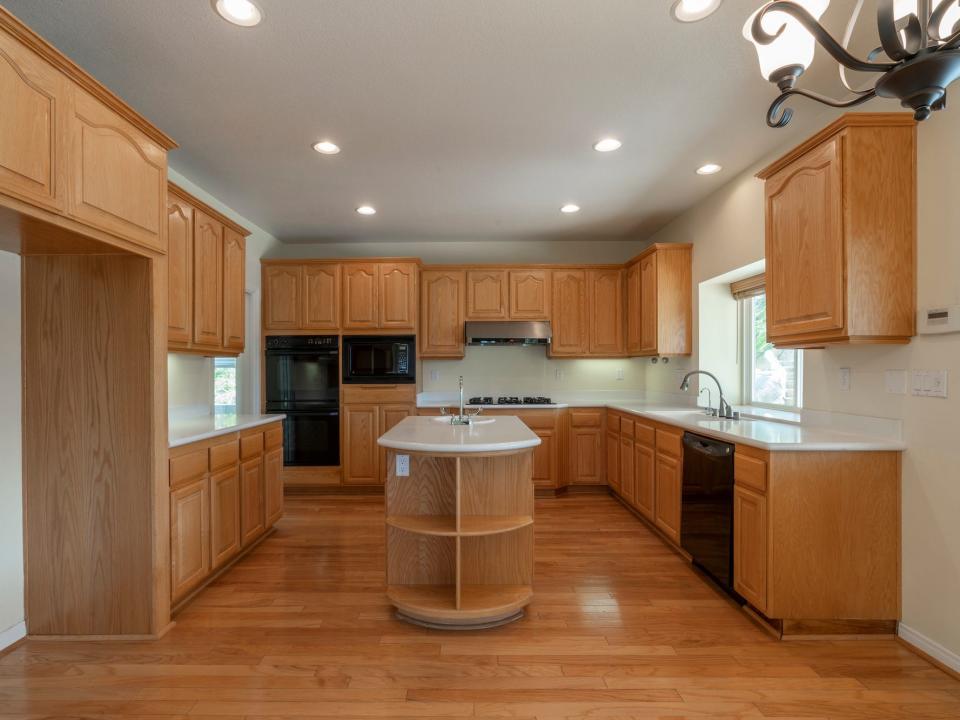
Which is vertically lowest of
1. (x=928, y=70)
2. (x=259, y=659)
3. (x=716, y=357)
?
(x=259, y=659)

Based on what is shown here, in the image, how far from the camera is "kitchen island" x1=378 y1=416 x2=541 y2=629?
2.44m

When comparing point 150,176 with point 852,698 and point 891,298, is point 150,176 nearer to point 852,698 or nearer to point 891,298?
point 891,298

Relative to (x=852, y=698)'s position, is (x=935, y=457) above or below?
above

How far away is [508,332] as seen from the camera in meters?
5.05

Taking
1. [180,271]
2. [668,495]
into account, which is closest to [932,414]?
[668,495]

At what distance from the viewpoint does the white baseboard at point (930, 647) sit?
199 cm

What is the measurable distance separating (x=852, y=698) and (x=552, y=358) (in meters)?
3.77

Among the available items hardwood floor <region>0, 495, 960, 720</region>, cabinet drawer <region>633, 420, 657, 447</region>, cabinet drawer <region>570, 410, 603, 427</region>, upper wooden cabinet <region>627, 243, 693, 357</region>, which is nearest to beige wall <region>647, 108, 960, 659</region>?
hardwood floor <region>0, 495, 960, 720</region>

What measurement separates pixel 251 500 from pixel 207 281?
4.80ft

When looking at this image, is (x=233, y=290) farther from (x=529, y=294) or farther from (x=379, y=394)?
(x=529, y=294)

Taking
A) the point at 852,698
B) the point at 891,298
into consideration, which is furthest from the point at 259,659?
the point at 891,298

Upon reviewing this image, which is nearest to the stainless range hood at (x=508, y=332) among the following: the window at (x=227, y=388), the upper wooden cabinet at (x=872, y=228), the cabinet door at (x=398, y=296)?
the cabinet door at (x=398, y=296)

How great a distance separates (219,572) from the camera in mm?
2953

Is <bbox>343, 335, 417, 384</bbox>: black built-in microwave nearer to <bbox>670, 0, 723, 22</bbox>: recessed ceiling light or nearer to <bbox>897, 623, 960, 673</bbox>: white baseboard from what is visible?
<bbox>670, 0, 723, 22</bbox>: recessed ceiling light
